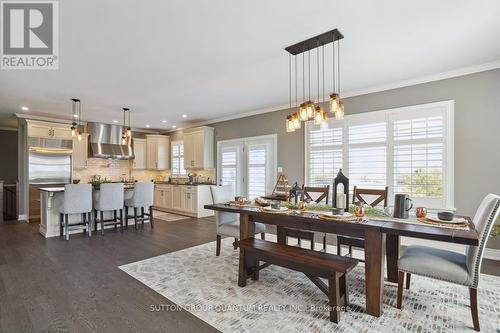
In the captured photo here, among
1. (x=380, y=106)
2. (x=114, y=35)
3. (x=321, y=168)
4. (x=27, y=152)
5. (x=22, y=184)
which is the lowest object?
(x=22, y=184)

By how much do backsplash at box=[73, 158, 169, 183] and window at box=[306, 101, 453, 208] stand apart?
634 centimetres

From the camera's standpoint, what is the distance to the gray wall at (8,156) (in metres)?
8.45

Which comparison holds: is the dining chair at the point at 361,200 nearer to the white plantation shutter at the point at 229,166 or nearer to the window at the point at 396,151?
the window at the point at 396,151

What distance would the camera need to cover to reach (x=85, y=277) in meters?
3.01

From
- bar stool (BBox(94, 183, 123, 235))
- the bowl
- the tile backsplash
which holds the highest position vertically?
the tile backsplash

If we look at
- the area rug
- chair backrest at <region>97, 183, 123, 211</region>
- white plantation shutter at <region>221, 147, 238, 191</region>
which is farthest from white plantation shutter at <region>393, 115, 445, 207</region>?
chair backrest at <region>97, 183, 123, 211</region>

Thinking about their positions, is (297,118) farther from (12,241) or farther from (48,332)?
(12,241)

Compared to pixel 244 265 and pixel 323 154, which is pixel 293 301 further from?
pixel 323 154

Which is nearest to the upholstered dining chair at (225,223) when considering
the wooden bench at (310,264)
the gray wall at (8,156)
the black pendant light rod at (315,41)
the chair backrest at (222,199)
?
the chair backrest at (222,199)

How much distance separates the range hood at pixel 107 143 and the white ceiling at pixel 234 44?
248 cm

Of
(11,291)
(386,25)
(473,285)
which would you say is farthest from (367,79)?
(11,291)

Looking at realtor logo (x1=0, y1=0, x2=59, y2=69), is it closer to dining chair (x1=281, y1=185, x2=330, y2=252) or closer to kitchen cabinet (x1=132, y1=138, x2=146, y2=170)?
dining chair (x1=281, y1=185, x2=330, y2=252)

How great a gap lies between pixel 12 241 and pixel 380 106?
7.11 meters

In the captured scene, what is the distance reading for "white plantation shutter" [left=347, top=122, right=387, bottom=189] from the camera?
4.49 m
